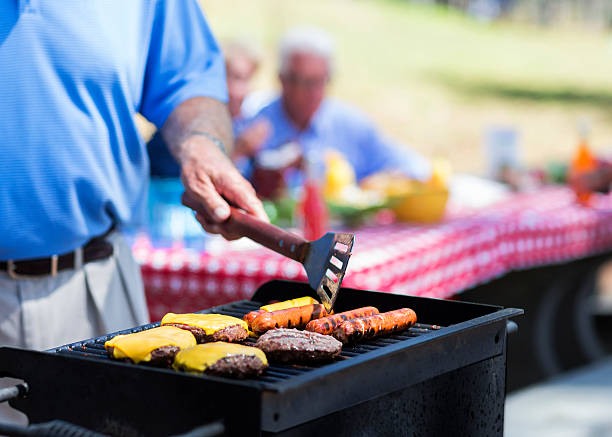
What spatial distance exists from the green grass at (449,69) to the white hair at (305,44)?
10.9m

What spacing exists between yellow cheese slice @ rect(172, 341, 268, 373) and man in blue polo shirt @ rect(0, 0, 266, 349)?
45cm

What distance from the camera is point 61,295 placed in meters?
2.15

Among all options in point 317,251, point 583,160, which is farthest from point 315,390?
point 583,160

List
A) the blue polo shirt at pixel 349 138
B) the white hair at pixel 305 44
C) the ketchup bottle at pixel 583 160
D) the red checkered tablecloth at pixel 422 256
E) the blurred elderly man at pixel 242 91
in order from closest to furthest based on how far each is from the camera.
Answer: the red checkered tablecloth at pixel 422 256 < the blurred elderly man at pixel 242 91 < the ketchup bottle at pixel 583 160 < the white hair at pixel 305 44 < the blue polo shirt at pixel 349 138

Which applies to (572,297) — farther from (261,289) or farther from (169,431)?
(169,431)

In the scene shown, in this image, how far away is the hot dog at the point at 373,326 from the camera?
1.65 m

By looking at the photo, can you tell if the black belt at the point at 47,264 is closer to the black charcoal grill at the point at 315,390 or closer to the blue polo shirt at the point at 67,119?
the blue polo shirt at the point at 67,119

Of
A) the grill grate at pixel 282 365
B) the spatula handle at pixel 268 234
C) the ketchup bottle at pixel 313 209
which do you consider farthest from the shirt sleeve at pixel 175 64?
the ketchup bottle at pixel 313 209

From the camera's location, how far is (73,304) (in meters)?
2.18

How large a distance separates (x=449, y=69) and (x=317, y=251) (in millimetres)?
22134

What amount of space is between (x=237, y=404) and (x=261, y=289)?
0.84 metres

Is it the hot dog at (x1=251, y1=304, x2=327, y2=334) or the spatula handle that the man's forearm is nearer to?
the spatula handle

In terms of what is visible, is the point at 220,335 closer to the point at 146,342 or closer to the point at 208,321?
the point at 208,321

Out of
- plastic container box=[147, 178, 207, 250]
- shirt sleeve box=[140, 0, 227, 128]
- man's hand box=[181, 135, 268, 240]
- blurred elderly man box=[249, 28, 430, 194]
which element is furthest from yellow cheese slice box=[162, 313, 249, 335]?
blurred elderly man box=[249, 28, 430, 194]
